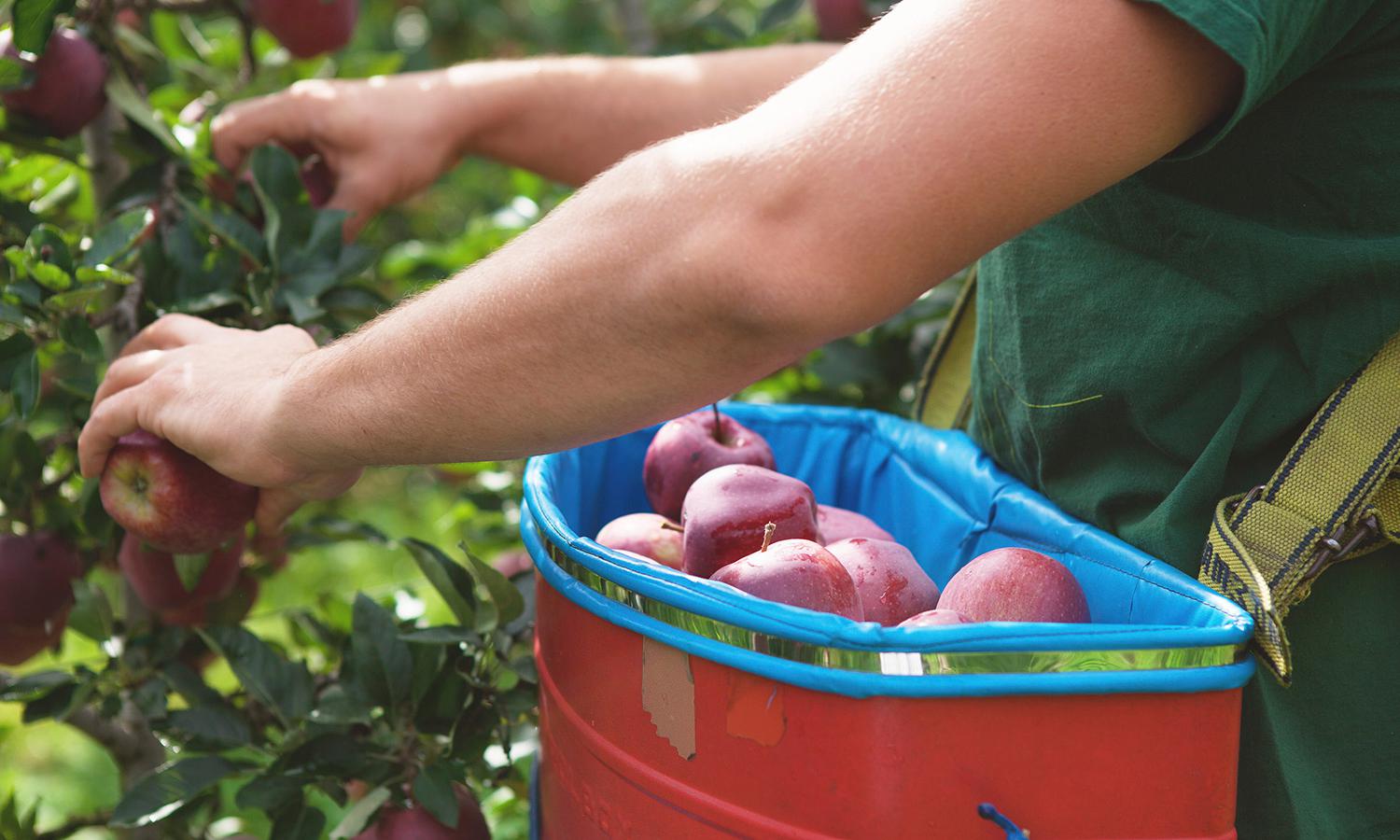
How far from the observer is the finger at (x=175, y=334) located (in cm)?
126

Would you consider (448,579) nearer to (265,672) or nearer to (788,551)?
(265,672)

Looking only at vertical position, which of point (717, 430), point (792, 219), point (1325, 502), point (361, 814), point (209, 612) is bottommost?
point (209, 612)

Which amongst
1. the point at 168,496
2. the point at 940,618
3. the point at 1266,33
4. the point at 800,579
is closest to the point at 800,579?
the point at 800,579

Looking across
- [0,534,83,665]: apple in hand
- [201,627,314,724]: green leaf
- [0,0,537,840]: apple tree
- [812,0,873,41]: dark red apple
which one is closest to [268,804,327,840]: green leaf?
[0,0,537,840]: apple tree

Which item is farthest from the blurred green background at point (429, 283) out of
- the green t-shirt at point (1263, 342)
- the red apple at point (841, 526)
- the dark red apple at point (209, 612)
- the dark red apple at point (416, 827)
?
the green t-shirt at point (1263, 342)

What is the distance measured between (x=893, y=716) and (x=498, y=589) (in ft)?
2.01

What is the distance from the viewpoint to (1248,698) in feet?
3.18

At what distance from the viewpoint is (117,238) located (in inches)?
52.4

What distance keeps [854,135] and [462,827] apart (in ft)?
2.81

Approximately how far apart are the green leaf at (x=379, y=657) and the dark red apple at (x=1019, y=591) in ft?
2.09

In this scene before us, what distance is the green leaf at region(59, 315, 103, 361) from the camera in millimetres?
1310

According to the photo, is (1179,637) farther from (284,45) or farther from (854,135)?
(284,45)

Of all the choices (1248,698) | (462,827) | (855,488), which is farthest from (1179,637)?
(462,827)

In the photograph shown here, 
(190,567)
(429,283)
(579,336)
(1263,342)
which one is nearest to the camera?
(579,336)
